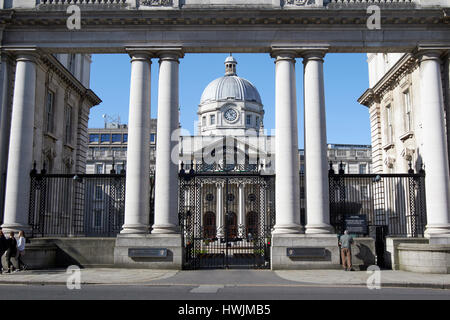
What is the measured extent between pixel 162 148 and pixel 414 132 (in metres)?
14.7

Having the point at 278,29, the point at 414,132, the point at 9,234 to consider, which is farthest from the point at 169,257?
the point at 414,132

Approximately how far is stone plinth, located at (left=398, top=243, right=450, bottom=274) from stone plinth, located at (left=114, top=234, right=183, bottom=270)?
908cm

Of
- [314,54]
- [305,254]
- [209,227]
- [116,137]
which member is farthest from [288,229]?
[116,137]

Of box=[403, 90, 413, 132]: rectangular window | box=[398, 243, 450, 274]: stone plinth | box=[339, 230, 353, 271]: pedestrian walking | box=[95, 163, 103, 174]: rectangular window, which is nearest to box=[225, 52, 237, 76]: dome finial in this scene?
box=[95, 163, 103, 174]: rectangular window

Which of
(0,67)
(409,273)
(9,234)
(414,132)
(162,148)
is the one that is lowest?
(409,273)

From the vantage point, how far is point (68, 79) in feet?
98.9

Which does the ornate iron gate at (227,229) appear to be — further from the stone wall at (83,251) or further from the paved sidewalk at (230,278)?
the stone wall at (83,251)

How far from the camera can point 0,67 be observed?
864 inches

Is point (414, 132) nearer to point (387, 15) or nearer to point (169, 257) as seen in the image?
point (387, 15)

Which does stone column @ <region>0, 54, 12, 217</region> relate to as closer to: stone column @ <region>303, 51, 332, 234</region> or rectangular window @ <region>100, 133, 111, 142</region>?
stone column @ <region>303, 51, 332, 234</region>

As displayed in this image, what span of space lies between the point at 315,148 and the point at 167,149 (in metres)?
6.30

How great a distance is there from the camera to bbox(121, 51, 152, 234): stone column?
67.2 feet

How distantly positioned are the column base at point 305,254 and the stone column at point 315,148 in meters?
0.59
